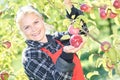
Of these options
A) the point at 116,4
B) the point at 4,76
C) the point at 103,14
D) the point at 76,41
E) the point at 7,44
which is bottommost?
the point at 4,76

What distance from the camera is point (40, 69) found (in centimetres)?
251

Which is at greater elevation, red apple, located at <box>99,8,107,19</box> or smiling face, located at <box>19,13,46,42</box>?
red apple, located at <box>99,8,107,19</box>

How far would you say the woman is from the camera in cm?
243

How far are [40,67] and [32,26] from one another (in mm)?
299

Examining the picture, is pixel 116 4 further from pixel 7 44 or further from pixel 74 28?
pixel 7 44

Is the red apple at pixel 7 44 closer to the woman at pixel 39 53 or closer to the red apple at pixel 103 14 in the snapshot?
the woman at pixel 39 53

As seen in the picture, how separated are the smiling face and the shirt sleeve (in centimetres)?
12

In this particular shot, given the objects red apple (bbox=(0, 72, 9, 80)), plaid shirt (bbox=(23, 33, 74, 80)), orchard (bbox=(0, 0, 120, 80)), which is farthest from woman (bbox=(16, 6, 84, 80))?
red apple (bbox=(0, 72, 9, 80))

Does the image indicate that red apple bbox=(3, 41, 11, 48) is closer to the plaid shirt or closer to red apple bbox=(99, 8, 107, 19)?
the plaid shirt

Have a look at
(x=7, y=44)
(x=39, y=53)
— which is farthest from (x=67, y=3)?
(x=7, y=44)

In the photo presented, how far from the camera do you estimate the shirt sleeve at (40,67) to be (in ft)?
8.12

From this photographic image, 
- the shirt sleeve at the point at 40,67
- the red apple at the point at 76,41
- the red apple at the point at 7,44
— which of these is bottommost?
the red apple at the point at 7,44

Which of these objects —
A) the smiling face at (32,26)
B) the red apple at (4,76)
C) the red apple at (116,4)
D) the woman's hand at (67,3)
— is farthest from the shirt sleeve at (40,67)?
the red apple at (4,76)

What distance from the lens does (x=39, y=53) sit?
8.39 feet
